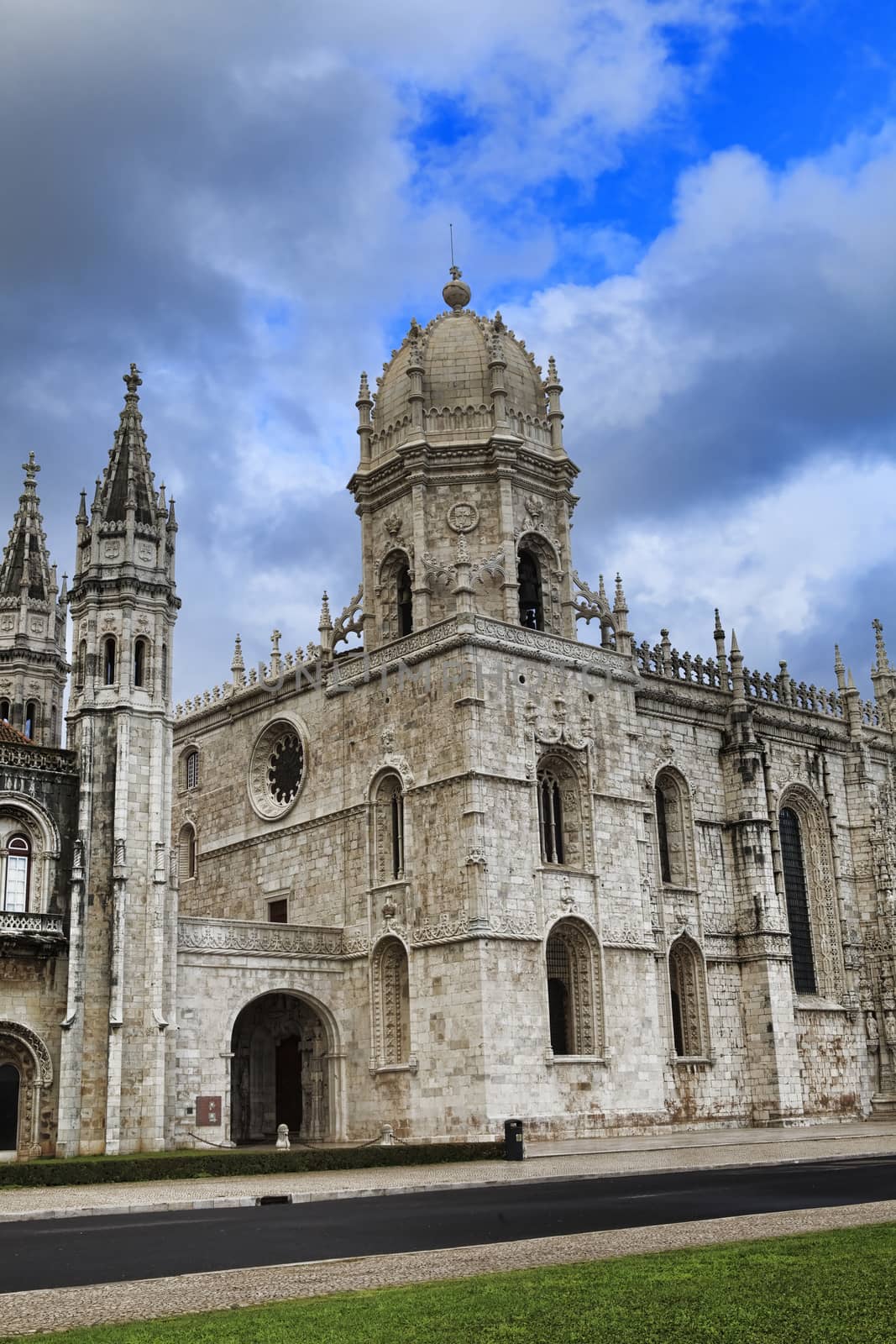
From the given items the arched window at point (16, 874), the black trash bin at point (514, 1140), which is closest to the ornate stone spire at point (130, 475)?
the arched window at point (16, 874)

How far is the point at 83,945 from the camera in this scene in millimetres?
34875

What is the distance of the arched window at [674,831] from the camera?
45.9 metres

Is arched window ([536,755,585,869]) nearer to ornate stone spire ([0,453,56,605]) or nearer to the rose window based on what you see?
the rose window

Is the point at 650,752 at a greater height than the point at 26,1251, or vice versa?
the point at 650,752

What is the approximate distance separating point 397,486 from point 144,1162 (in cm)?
2327

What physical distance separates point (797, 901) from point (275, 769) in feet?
63.7

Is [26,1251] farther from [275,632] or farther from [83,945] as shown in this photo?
[275,632]

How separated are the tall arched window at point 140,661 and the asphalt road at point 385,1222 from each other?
59.5ft

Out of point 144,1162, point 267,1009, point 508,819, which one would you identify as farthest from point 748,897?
point 144,1162

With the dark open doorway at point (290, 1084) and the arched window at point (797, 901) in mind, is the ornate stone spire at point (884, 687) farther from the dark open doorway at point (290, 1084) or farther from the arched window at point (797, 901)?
the dark open doorway at point (290, 1084)

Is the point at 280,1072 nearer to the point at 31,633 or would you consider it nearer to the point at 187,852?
the point at 187,852

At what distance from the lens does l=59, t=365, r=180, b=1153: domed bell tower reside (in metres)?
34.3

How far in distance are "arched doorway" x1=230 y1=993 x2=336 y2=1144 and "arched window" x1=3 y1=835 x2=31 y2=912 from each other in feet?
29.2

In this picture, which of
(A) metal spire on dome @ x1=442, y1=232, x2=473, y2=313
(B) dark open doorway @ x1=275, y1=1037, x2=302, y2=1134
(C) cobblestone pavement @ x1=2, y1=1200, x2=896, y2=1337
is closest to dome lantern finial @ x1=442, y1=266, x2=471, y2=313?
(A) metal spire on dome @ x1=442, y1=232, x2=473, y2=313
